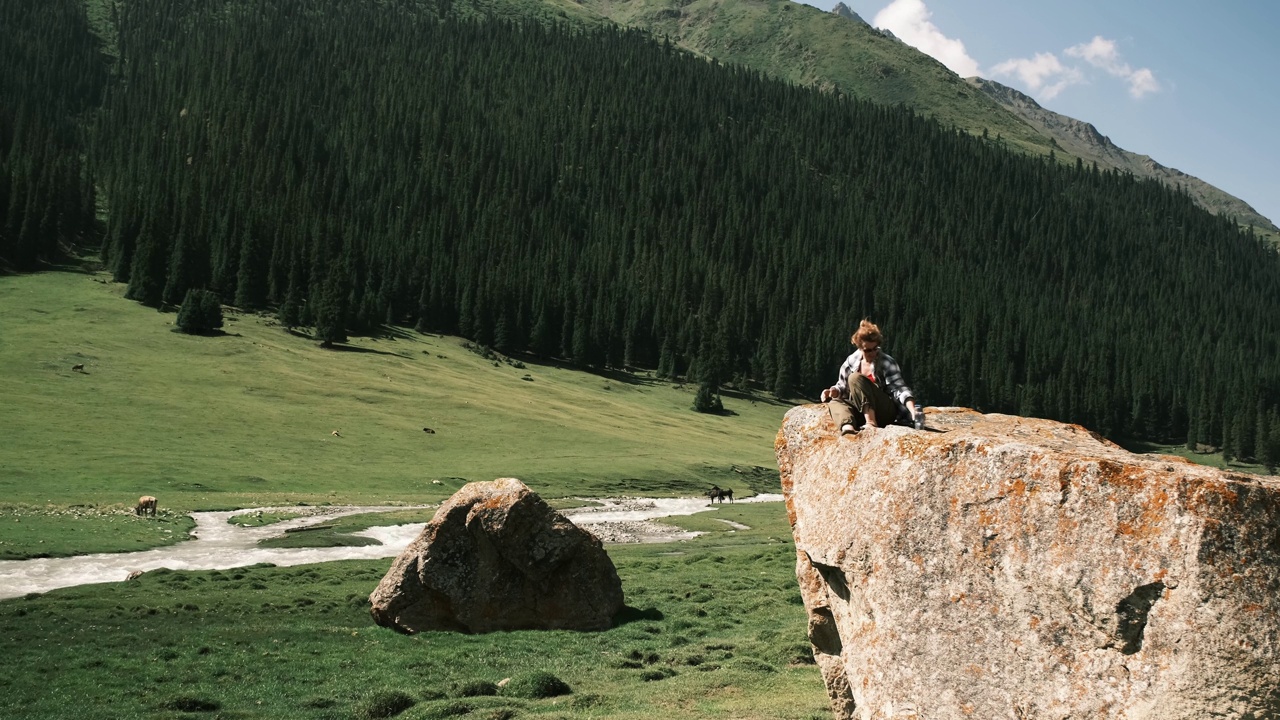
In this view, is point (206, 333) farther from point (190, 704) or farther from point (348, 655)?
point (190, 704)

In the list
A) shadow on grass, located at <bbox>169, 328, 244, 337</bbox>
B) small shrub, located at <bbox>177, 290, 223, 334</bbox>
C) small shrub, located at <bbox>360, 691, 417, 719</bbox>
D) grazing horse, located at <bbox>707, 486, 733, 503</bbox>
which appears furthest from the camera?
small shrub, located at <bbox>177, 290, 223, 334</bbox>

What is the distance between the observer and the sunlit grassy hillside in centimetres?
6338

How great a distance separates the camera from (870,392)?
44.3ft

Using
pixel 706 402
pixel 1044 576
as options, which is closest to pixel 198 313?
pixel 706 402

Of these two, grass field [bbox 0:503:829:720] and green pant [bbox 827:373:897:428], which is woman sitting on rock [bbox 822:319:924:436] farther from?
grass field [bbox 0:503:829:720]

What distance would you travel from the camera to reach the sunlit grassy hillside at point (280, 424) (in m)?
63.4

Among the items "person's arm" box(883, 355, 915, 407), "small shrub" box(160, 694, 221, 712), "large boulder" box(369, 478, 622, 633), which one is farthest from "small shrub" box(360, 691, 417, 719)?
"person's arm" box(883, 355, 915, 407)

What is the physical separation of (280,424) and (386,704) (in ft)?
220

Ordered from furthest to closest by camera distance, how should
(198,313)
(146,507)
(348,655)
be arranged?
(198,313), (146,507), (348,655)

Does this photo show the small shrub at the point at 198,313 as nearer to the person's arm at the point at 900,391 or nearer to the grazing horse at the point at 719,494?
the grazing horse at the point at 719,494

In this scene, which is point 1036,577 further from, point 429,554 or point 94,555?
point 94,555

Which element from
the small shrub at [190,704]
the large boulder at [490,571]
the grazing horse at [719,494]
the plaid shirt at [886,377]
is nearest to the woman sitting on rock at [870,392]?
the plaid shirt at [886,377]

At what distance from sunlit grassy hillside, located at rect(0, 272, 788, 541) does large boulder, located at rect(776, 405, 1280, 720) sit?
4197 centimetres

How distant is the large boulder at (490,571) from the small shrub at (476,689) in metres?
7.21
